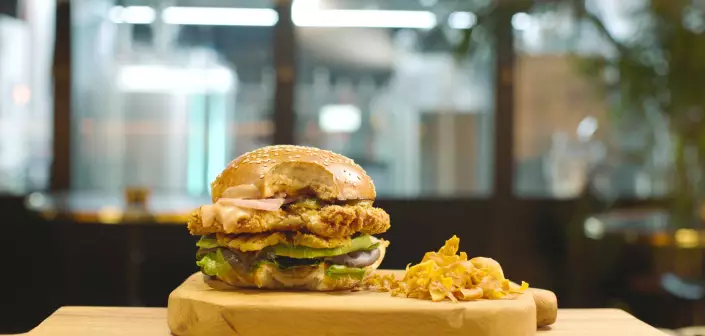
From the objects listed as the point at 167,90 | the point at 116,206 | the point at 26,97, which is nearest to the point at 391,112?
the point at 167,90

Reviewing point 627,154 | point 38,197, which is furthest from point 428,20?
point 38,197

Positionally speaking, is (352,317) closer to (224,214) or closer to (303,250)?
(303,250)

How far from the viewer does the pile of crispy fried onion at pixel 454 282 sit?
181cm

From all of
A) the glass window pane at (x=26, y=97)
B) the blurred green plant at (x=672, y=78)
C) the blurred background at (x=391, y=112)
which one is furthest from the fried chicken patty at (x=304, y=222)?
the glass window pane at (x=26, y=97)

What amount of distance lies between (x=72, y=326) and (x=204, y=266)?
35cm

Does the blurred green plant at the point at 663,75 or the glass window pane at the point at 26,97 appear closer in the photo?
the blurred green plant at the point at 663,75

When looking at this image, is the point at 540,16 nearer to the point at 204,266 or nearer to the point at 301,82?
the point at 301,82

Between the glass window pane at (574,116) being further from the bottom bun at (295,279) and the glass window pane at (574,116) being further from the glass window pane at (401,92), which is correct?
the bottom bun at (295,279)

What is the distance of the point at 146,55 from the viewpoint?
530 centimetres

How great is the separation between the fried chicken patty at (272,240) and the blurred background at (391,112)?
3110 millimetres

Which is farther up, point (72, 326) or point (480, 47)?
point (480, 47)

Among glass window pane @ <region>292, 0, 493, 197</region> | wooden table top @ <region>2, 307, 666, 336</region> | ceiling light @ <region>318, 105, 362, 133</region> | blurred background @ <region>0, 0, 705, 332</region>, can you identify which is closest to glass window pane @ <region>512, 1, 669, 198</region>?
blurred background @ <region>0, 0, 705, 332</region>

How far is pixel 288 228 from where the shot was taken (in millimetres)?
1944

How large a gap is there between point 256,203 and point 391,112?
134 inches
